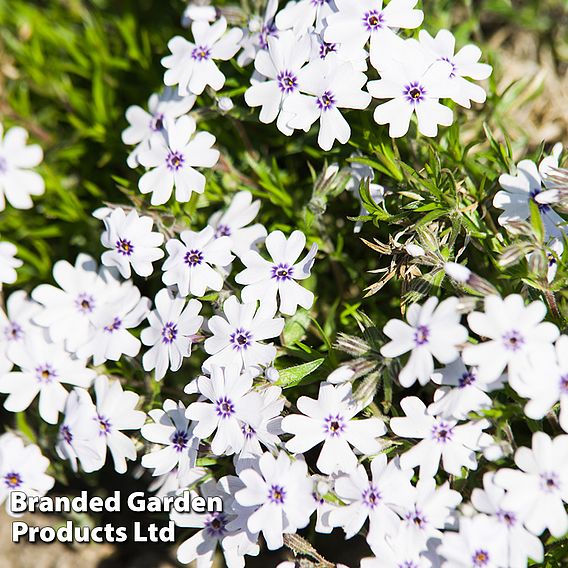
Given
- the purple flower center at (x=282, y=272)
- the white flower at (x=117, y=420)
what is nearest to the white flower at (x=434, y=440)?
the purple flower center at (x=282, y=272)

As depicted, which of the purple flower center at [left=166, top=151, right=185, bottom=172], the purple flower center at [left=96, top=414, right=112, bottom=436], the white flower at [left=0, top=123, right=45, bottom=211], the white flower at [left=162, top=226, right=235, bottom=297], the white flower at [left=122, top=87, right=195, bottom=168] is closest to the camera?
the white flower at [left=162, top=226, right=235, bottom=297]

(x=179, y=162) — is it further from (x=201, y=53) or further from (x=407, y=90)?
(x=407, y=90)

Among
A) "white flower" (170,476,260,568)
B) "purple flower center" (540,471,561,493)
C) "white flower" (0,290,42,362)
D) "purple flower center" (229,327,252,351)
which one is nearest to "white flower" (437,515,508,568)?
"purple flower center" (540,471,561,493)

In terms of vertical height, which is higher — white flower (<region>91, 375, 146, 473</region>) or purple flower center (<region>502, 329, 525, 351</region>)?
purple flower center (<region>502, 329, 525, 351</region>)

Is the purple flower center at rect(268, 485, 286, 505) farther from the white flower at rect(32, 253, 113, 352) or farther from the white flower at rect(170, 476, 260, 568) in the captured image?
the white flower at rect(32, 253, 113, 352)

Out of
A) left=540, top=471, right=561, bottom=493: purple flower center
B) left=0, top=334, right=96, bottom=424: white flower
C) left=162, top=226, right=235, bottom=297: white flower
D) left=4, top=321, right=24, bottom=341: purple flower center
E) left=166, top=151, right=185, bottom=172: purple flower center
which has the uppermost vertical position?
left=166, top=151, right=185, bottom=172: purple flower center

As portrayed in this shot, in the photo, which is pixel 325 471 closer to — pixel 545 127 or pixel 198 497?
pixel 198 497

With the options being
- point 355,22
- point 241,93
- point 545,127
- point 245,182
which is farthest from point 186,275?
point 545,127
